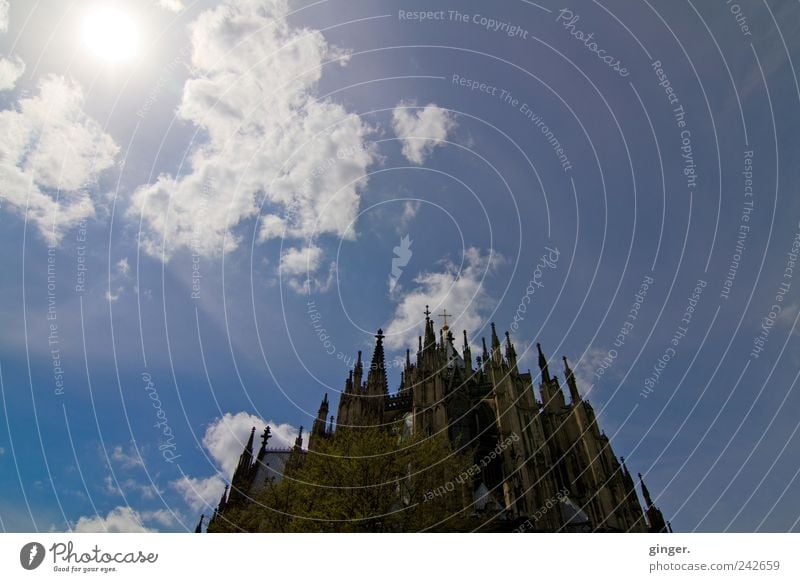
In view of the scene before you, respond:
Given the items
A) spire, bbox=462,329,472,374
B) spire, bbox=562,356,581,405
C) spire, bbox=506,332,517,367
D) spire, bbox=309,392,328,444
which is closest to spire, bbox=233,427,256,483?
spire, bbox=309,392,328,444

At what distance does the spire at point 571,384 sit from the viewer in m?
30.2

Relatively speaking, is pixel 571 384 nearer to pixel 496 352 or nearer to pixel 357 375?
pixel 496 352

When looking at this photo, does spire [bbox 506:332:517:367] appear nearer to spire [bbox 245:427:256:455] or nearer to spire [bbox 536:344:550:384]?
spire [bbox 536:344:550:384]
